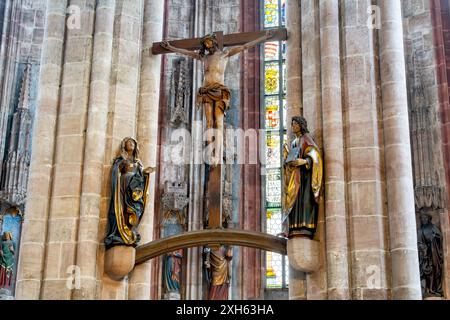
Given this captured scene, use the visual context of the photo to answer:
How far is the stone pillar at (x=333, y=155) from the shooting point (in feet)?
44.2

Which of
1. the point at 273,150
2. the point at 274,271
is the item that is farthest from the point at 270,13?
the point at 274,271

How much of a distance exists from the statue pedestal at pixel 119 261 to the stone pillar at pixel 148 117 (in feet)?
1.33

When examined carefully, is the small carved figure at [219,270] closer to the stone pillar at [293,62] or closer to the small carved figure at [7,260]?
the small carved figure at [7,260]

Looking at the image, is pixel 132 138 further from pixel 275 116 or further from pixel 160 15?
pixel 275 116

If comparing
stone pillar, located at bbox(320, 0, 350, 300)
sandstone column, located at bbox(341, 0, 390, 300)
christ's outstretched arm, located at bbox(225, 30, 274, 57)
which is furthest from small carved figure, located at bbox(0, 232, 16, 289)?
sandstone column, located at bbox(341, 0, 390, 300)

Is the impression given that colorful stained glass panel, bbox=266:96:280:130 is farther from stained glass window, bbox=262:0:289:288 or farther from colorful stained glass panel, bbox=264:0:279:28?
colorful stained glass panel, bbox=264:0:279:28

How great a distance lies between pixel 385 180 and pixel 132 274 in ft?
15.4

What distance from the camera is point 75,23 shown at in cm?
1598

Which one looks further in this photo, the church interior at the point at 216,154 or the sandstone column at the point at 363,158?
the church interior at the point at 216,154

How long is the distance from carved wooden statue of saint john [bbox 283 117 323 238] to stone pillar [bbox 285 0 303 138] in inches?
34.7

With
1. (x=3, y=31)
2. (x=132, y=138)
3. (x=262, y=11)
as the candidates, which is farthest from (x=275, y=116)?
(x=132, y=138)

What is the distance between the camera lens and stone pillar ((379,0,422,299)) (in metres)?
13.2

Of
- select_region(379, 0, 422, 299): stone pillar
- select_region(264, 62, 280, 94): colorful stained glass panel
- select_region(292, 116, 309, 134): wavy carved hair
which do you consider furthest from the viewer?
select_region(264, 62, 280, 94): colorful stained glass panel

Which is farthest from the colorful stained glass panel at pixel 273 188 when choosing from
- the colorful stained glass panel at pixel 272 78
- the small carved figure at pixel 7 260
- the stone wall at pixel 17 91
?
the small carved figure at pixel 7 260
